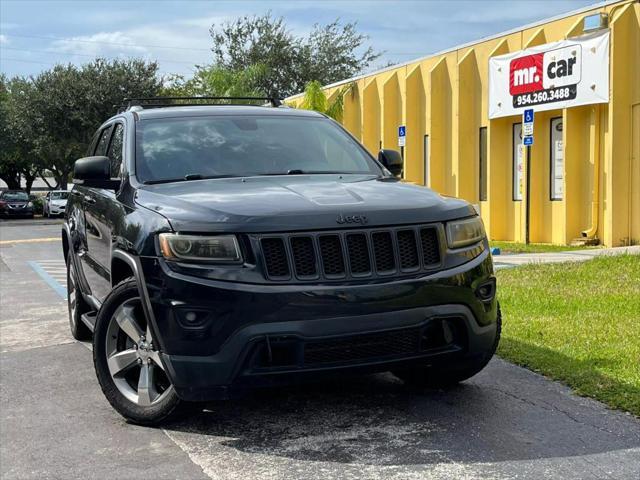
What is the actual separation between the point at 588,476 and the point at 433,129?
18.4 meters

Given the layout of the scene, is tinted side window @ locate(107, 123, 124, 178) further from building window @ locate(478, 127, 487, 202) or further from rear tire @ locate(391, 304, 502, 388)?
building window @ locate(478, 127, 487, 202)

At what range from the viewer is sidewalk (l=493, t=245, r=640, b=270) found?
40.4 ft

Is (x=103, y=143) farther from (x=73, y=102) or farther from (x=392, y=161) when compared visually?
(x=73, y=102)

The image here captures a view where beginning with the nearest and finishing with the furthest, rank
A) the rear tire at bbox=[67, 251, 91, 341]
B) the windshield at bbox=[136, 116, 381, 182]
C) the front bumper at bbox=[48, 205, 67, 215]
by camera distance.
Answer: the windshield at bbox=[136, 116, 381, 182], the rear tire at bbox=[67, 251, 91, 341], the front bumper at bbox=[48, 205, 67, 215]

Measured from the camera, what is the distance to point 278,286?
3.91 m

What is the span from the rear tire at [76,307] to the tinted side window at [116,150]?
4.35 feet

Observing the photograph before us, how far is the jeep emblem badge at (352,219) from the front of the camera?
4.10 meters

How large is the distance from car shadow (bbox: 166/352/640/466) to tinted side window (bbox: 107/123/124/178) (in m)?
1.86

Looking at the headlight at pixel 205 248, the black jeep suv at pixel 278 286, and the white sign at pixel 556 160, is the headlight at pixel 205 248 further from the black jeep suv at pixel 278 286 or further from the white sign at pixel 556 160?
the white sign at pixel 556 160

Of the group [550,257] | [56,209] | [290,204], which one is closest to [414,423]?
[290,204]

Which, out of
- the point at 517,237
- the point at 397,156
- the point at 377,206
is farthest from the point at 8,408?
the point at 517,237

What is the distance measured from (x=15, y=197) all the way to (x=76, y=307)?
1526 inches

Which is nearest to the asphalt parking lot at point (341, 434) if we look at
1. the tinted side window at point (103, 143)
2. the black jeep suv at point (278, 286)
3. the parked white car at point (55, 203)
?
the black jeep suv at point (278, 286)

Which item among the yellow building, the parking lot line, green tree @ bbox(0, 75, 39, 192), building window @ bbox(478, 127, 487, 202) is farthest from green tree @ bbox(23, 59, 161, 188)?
building window @ bbox(478, 127, 487, 202)
